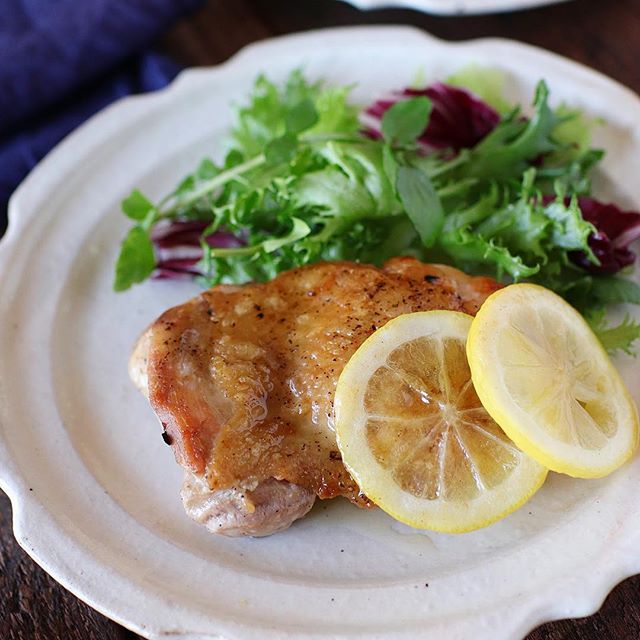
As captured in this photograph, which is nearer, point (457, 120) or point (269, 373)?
point (269, 373)

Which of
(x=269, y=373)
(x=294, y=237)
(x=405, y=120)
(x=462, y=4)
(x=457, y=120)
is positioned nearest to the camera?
(x=269, y=373)

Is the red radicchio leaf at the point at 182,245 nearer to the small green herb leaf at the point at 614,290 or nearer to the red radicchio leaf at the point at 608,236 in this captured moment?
the red radicchio leaf at the point at 608,236

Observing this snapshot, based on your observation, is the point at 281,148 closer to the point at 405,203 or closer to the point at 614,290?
the point at 405,203

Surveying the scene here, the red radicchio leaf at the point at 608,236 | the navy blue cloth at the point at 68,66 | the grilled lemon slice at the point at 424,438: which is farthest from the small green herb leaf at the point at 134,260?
the red radicchio leaf at the point at 608,236

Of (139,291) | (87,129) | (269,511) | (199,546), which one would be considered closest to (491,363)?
(269,511)

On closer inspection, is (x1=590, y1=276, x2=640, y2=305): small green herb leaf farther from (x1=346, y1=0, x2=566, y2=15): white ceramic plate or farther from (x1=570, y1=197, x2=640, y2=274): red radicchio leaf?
(x1=346, y1=0, x2=566, y2=15): white ceramic plate

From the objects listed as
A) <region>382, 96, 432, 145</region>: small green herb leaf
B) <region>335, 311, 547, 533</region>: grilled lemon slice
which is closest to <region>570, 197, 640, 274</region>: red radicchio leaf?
<region>382, 96, 432, 145</region>: small green herb leaf

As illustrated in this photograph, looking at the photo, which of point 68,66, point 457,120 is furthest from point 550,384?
point 68,66
